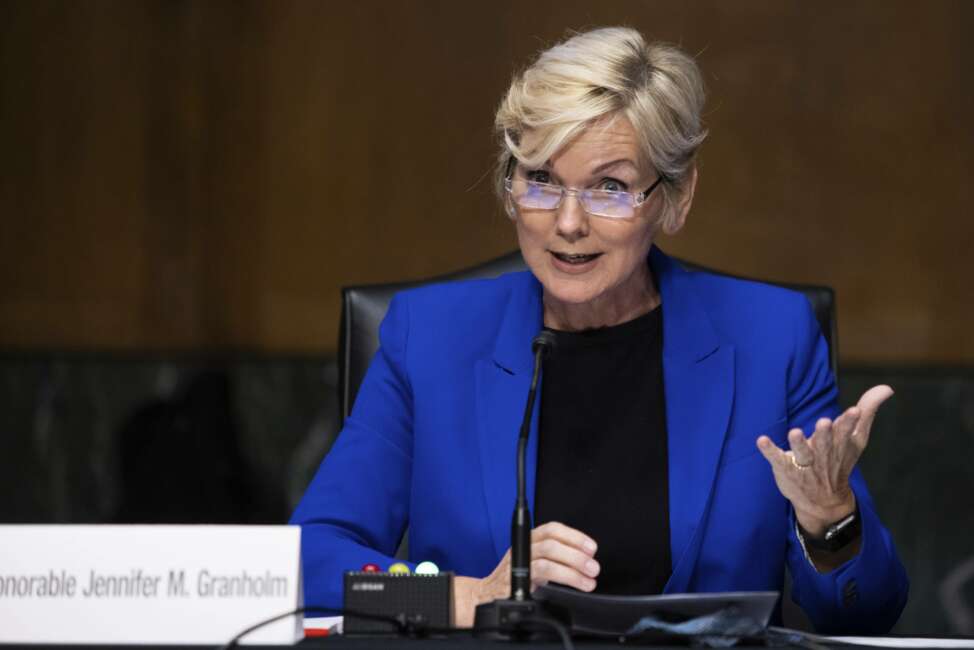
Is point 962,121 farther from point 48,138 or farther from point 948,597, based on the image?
point 48,138

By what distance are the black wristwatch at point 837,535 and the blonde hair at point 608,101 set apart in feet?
1.81

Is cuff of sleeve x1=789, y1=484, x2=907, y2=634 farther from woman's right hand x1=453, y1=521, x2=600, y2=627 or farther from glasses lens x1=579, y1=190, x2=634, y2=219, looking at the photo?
glasses lens x1=579, y1=190, x2=634, y2=219

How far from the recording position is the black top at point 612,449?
2.15m

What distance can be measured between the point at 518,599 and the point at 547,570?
0.23 m

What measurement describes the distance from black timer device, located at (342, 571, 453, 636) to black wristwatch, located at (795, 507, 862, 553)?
575 millimetres

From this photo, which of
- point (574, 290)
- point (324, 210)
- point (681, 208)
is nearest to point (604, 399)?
point (574, 290)

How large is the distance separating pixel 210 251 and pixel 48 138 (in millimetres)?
571

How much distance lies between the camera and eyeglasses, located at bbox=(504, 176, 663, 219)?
7.01ft

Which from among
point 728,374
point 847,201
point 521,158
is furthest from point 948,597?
point 521,158

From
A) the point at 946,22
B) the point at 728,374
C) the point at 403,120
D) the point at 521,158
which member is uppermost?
the point at 946,22

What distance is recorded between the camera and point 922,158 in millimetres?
3982

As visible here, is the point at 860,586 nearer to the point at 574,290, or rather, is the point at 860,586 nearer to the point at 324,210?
the point at 574,290

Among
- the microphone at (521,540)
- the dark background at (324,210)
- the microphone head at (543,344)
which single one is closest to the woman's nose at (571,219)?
the microphone head at (543,344)

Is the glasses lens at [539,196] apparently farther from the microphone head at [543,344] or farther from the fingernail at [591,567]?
the fingernail at [591,567]
